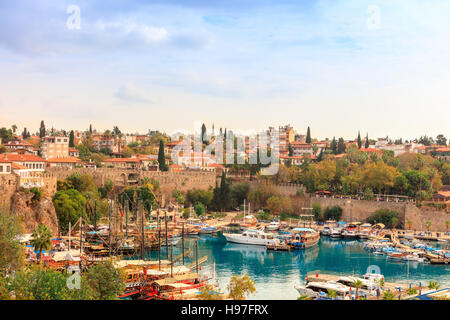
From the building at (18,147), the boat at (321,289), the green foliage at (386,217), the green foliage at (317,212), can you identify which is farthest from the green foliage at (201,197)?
the boat at (321,289)

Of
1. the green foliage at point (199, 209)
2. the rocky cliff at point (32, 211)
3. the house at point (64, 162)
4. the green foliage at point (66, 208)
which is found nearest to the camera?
the rocky cliff at point (32, 211)

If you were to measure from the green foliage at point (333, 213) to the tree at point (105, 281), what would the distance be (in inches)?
864

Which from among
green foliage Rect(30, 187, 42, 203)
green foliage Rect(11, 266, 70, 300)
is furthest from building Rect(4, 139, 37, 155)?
green foliage Rect(11, 266, 70, 300)

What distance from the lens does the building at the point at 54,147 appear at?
4044 cm

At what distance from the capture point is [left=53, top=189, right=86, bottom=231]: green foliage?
25.0m

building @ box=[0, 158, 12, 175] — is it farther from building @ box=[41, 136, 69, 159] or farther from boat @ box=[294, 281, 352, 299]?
building @ box=[41, 136, 69, 159]

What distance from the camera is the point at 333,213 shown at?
1283 inches

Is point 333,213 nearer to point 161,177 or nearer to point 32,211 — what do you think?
point 161,177

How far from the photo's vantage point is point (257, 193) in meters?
35.7

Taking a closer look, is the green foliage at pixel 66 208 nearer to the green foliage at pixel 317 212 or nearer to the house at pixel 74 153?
the green foliage at pixel 317 212

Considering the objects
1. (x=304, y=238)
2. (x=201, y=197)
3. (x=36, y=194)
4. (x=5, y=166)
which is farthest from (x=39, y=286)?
(x=201, y=197)

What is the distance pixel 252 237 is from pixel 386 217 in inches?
339
